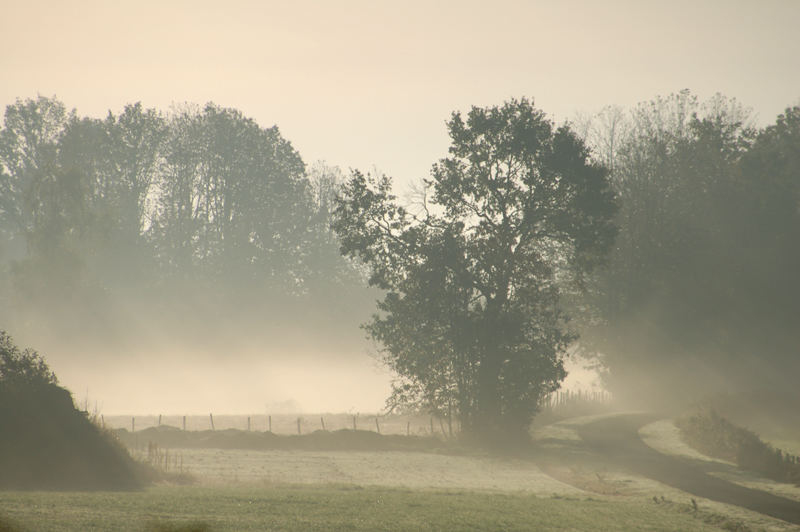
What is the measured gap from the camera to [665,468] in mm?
36469

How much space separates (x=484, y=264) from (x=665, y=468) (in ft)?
57.3

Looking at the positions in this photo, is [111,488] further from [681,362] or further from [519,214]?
[681,362]

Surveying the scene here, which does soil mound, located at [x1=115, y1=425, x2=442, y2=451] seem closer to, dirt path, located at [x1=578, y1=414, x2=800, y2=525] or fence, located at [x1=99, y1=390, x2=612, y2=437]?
fence, located at [x1=99, y1=390, x2=612, y2=437]

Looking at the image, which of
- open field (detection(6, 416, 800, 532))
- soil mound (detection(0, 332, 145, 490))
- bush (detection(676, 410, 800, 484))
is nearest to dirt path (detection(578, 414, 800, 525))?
open field (detection(6, 416, 800, 532))

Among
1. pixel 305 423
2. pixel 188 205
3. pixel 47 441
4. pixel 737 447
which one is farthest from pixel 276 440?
pixel 188 205

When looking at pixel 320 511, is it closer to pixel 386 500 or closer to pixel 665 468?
pixel 386 500

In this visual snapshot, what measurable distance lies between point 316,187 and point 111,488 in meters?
86.2

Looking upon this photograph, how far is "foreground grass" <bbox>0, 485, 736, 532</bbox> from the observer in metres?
18.5

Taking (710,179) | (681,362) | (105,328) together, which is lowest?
(681,362)

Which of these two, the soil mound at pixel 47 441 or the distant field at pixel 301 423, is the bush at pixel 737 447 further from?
the soil mound at pixel 47 441

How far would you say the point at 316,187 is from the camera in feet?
365

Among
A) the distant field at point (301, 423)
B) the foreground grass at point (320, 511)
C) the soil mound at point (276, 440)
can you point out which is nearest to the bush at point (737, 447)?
the foreground grass at point (320, 511)

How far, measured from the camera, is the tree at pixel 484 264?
47844 millimetres

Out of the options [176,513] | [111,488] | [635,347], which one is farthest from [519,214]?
[176,513]
